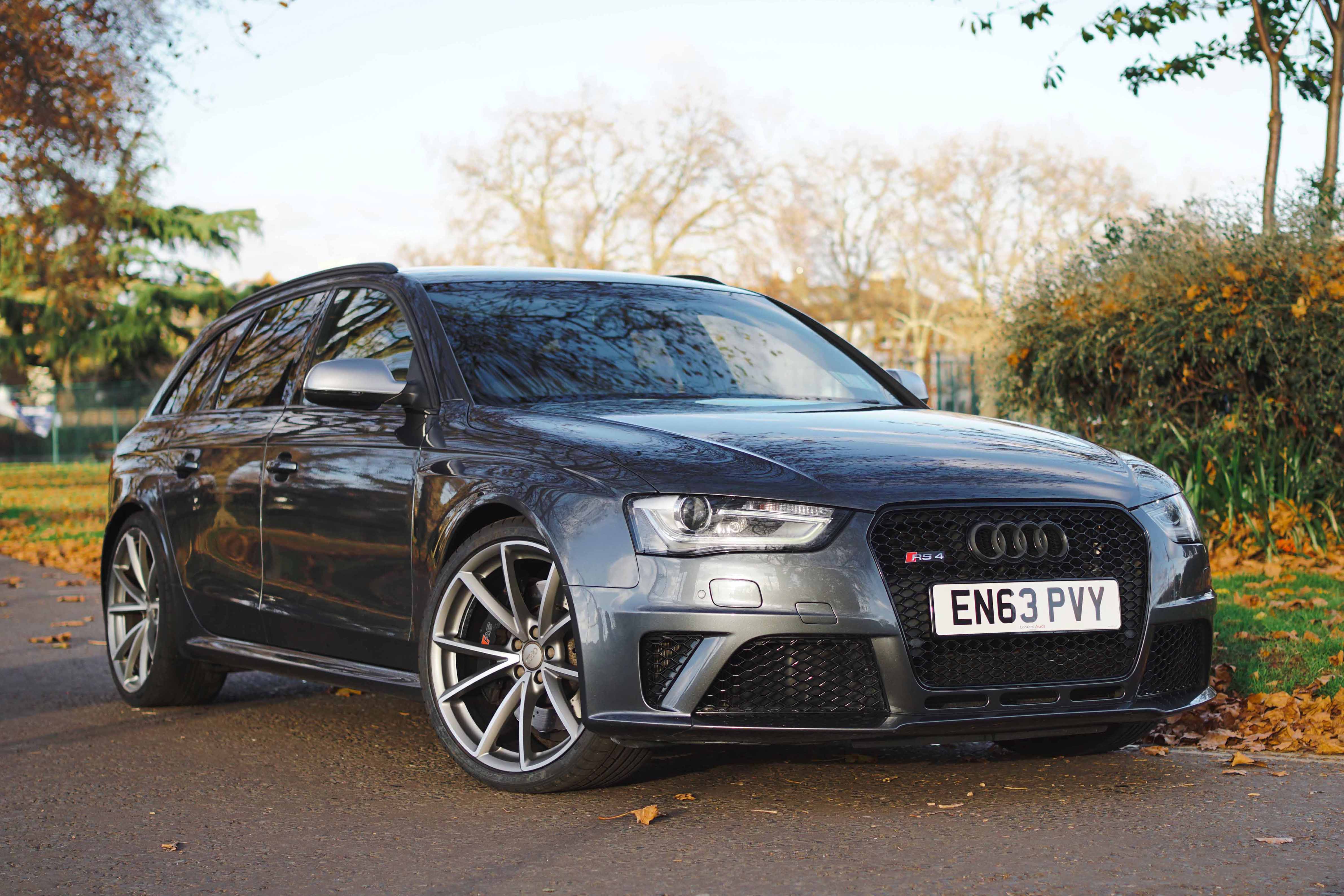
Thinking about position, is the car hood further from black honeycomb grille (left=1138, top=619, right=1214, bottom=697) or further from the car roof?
the car roof

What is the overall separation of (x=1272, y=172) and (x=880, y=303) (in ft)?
152

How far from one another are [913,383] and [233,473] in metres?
2.63

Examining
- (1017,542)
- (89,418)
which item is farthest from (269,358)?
(89,418)

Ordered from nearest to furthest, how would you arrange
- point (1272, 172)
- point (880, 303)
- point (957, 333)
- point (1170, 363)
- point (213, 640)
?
point (213, 640), point (1170, 363), point (1272, 172), point (957, 333), point (880, 303)

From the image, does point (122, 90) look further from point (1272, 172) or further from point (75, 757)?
point (75, 757)

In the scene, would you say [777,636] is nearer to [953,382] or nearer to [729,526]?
[729,526]

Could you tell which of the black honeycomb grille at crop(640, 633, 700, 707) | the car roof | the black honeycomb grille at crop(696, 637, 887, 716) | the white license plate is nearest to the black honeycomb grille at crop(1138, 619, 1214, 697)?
the white license plate

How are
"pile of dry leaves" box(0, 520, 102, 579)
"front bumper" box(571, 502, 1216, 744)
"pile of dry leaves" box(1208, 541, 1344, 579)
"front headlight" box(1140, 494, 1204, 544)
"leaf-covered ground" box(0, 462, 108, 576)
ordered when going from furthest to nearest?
1. "leaf-covered ground" box(0, 462, 108, 576)
2. "pile of dry leaves" box(0, 520, 102, 579)
3. "pile of dry leaves" box(1208, 541, 1344, 579)
4. "front headlight" box(1140, 494, 1204, 544)
5. "front bumper" box(571, 502, 1216, 744)

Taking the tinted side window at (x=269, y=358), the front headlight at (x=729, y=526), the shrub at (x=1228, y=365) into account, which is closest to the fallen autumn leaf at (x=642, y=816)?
the front headlight at (x=729, y=526)

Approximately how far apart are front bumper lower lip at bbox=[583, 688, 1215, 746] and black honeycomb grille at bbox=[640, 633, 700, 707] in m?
0.06

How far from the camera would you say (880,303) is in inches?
2266

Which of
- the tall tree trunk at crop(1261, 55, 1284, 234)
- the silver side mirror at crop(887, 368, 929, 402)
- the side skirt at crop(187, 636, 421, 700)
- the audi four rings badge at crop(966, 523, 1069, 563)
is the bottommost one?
the side skirt at crop(187, 636, 421, 700)

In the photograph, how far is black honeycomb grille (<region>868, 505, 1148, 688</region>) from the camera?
4.04m

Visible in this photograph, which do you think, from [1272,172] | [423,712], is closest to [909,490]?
[423,712]
